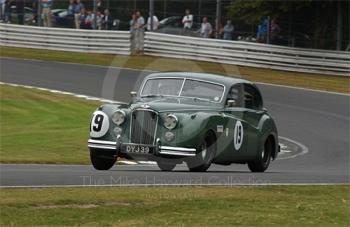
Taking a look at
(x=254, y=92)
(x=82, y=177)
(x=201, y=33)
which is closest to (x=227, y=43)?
(x=201, y=33)

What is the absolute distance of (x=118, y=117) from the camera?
1320 centimetres

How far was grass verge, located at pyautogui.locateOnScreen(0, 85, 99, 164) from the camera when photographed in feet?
55.3

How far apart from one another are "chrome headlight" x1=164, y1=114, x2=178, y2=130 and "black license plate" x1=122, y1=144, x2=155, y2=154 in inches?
14.4

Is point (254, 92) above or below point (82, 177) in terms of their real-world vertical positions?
above

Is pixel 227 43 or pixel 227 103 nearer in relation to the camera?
pixel 227 103

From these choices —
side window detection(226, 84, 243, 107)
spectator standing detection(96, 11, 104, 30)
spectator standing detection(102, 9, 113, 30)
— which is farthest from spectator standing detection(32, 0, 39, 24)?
side window detection(226, 84, 243, 107)

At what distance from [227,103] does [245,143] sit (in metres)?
0.72

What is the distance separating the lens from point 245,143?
1440cm

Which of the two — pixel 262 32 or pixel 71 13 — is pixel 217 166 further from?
pixel 71 13

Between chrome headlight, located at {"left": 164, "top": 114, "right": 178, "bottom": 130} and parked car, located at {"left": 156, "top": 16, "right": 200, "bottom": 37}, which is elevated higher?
parked car, located at {"left": 156, "top": 16, "right": 200, "bottom": 37}

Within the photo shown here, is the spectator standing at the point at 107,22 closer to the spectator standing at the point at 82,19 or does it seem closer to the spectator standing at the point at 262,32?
the spectator standing at the point at 82,19

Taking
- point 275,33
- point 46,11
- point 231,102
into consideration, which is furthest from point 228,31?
point 231,102

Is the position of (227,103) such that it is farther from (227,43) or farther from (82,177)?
(227,43)

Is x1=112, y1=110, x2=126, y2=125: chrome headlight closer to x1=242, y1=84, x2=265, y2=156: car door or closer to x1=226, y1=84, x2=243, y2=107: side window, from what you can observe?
x1=226, y1=84, x2=243, y2=107: side window
